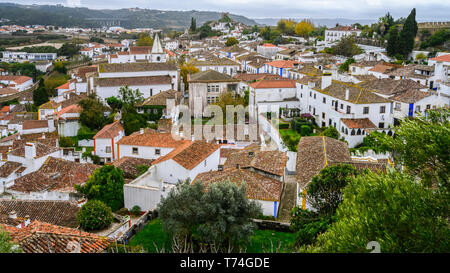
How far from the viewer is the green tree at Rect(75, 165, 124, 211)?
16300 mm

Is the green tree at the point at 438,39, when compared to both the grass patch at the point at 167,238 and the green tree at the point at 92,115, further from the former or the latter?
the grass patch at the point at 167,238

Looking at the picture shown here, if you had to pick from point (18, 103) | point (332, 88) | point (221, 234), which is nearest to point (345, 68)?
point (332, 88)

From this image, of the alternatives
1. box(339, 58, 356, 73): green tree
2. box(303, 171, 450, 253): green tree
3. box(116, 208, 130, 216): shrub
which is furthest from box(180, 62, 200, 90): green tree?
box(303, 171, 450, 253): green tree

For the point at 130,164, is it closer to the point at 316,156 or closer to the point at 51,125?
the point at 316,156

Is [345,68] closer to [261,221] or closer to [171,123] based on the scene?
[171,123]

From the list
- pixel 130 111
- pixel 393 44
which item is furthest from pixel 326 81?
pixel 393 44

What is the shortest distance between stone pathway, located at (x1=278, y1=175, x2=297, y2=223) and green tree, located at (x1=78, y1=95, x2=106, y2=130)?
1884 centimetres

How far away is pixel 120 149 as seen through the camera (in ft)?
79.3

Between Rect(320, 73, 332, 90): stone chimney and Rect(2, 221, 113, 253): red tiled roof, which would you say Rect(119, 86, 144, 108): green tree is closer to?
Rect(320, 73, 332, 90): stone chimney

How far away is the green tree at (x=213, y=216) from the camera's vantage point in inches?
435

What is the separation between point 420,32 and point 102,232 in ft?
191

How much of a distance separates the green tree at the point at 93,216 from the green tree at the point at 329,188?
6.99 meters

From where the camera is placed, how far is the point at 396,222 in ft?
21.9

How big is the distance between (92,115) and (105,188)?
17.3m
